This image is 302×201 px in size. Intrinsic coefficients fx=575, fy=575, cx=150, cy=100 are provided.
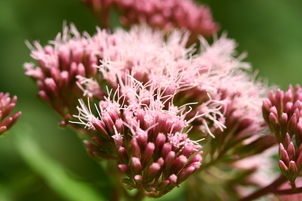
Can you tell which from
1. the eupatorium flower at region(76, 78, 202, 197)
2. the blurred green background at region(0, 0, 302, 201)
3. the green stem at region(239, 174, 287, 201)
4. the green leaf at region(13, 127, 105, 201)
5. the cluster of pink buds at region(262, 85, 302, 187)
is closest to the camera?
the eupatorium flower at region(76, 78, 202, 197)

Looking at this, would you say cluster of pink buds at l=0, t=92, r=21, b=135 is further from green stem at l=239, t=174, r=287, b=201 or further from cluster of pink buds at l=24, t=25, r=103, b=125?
green stem at l=239, t=174, r=287, b=201

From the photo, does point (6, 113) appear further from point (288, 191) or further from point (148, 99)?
point (288, 191)

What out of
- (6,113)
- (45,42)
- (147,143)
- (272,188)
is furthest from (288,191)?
(45,42)

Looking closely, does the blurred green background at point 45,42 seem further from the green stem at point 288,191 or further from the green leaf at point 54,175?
the green stem at point 288,191

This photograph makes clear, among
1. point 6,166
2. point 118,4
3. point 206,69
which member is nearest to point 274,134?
point 206,69

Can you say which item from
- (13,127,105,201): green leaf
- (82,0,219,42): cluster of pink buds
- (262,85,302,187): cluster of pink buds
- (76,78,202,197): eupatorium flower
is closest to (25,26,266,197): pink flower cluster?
(76,78,202,197): eupatorium flower

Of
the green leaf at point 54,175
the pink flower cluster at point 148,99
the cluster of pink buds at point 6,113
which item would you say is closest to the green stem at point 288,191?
the pink flower cluster at point 148,99

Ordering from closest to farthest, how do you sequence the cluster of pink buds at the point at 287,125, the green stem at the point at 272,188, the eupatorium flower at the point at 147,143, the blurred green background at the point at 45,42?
1. the eupatorium flower at the point at 147,143
2. the cluster of pink buds at the point at 287,125
3. the green stem at the point at 272,188
4. the blurred green background at the point at 45,42

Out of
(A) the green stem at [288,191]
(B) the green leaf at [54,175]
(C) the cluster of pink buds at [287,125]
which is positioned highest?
(C) the cluster of pink buds at [287,125]
